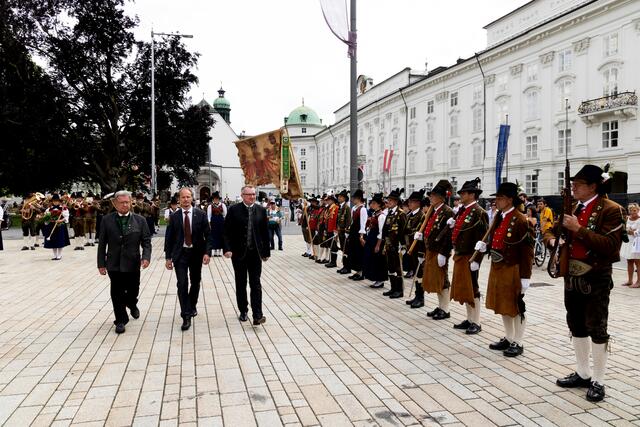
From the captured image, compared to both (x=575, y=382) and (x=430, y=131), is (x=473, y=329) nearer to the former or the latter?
(x=575, y=382)

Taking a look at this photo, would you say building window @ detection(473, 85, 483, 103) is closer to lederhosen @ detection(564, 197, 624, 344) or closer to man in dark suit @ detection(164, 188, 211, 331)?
man in dark suit @ detection(164, 188, 211, 331)

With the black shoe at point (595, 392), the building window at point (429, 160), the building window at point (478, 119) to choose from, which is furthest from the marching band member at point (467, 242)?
the building window at point (429, 160)

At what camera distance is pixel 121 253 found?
6.94 m

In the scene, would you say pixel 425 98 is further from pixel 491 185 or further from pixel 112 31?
pixel 112 31

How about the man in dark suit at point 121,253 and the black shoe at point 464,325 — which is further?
the black shoe at point 464,325

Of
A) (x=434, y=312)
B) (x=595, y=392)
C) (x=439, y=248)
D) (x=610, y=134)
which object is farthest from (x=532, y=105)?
(x=595, y=392)

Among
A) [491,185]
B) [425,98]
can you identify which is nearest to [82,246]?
[491,185]

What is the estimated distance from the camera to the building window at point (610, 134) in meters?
30.9

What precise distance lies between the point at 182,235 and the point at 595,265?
5218mm

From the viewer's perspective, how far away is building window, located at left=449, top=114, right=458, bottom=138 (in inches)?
1790

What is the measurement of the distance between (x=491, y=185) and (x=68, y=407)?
129ft

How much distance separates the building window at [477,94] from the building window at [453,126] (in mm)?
3096

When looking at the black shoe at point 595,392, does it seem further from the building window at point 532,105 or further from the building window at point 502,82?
the building window at point 502,82

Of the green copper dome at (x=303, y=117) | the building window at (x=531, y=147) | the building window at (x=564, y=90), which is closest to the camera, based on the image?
the building window at (x=564, y=90)
